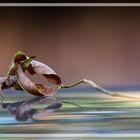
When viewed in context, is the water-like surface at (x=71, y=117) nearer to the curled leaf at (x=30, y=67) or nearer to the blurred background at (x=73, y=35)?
the curled leaf at (x=30, y=67)

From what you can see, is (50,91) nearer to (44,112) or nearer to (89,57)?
(44,112)

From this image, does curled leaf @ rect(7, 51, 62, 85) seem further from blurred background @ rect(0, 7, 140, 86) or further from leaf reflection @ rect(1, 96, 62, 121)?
blurred background @ rect(0, 7, 140, 86)

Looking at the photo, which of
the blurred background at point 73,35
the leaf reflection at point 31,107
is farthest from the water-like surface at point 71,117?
the blurred background at point 73,35

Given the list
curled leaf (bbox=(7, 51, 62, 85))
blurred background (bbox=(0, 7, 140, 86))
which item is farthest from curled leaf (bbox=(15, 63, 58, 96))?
blurred background (bbox=(0, 7, 140, 86))

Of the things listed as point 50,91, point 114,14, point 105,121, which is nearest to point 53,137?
point 105,121

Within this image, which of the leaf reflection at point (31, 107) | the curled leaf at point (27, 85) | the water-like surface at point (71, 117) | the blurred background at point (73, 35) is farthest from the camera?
the blurred background at point (73, 35)

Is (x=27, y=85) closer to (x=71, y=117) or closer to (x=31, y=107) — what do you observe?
(x=31, y=107)

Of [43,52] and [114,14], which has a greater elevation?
[114,14]
